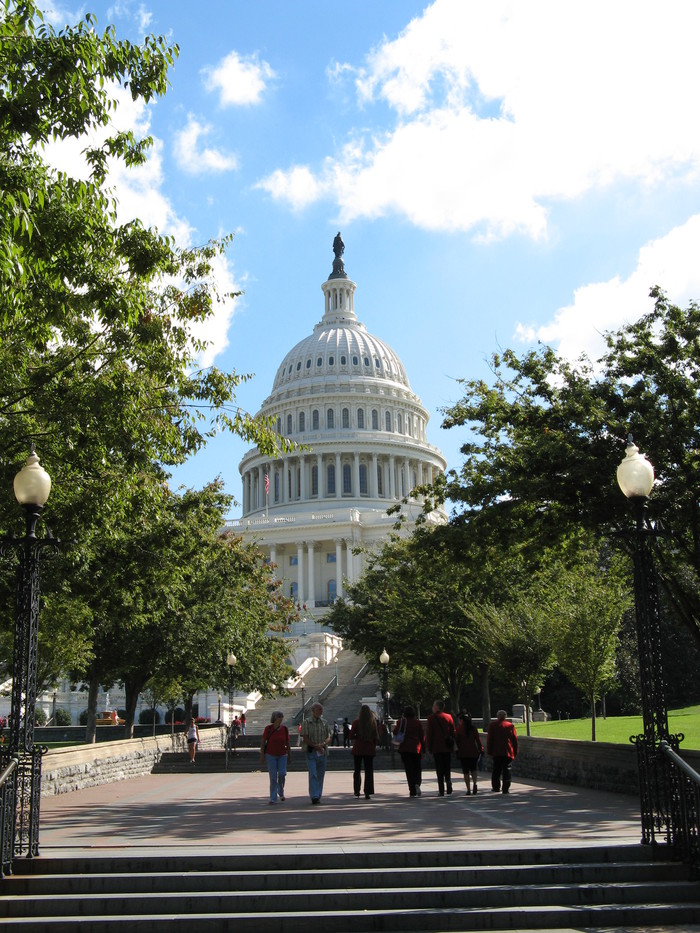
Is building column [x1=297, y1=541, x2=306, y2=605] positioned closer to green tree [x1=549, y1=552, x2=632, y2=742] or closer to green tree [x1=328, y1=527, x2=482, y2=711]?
green tree [x1=328, y1=527, x2=482, y2=711]

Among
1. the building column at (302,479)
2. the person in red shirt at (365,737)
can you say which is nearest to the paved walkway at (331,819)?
the person in red shirt at (365,737)

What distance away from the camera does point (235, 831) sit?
1339 cm

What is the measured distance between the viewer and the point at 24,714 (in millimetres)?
10781

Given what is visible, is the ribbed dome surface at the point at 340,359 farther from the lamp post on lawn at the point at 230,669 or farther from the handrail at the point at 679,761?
the handrail at the point at 679,761

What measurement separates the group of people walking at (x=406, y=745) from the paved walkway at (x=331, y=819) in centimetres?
40

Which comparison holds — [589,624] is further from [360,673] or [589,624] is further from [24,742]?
[360,673]

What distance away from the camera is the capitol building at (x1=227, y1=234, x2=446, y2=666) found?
354 ft

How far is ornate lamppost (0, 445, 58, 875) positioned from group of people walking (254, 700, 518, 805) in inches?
267

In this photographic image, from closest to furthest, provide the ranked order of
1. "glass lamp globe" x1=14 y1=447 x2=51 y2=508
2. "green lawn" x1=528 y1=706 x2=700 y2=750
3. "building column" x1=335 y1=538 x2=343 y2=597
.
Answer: "glass lamp globe" x1=14 y1=447 x2=51 y2=508 → "green lawn" x1=528 y1=706 x2=700 y2=750 → "building column" x1=335 y1=538 x2=343 y2=597

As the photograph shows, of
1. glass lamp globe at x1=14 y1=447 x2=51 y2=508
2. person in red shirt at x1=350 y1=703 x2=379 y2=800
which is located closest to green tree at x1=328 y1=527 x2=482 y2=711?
person in red shirt at x1=350 y1=703 x2=379 y2=800

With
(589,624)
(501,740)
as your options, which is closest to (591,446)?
(501,740)

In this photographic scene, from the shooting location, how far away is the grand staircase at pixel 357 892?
29.5ft

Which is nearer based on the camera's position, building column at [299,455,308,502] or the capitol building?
the capitol building

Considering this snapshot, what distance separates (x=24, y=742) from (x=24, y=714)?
1.33 feet
